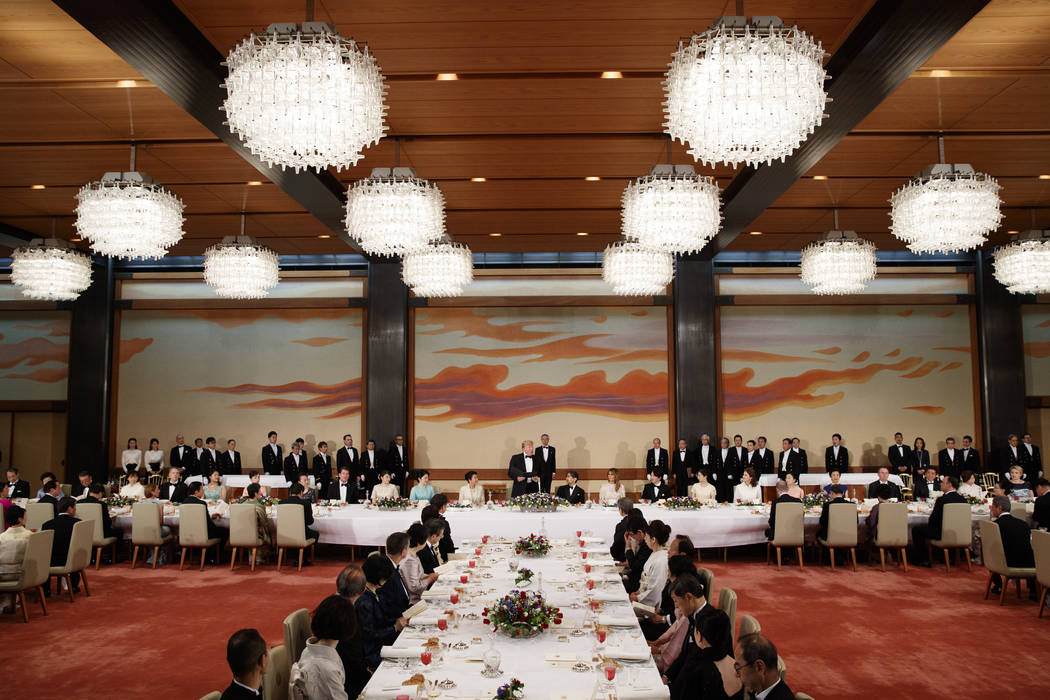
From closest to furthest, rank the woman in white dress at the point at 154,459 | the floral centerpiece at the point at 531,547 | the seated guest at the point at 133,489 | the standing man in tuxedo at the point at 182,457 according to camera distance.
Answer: the floral centerpiece at the point at 531,547, the seated guest at the point at 133,489, the standing man in tuxedo at the point at 182,457, the woman in white dress at the point at 154,459

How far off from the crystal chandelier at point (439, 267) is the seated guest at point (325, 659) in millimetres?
5925

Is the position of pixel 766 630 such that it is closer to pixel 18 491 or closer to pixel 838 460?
pixel 838 460

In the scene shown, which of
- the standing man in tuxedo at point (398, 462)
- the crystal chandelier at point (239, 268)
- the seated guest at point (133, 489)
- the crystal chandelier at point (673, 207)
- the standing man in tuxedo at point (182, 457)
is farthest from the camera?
the standing man in tuxedo at point (182, 457)

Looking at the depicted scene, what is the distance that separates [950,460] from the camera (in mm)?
13102

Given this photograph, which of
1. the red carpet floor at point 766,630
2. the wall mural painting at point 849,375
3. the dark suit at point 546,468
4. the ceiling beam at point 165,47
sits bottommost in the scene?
the red carpet floor at point 766,630

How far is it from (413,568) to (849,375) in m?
11.1

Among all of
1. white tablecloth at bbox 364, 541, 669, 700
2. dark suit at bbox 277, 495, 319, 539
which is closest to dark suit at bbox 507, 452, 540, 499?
dark suit at bbox 277, 495, 319, 539

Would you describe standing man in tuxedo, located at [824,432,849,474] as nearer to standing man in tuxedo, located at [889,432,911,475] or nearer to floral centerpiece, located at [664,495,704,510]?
standing man in tuxedo, located at [889,432,911,475]

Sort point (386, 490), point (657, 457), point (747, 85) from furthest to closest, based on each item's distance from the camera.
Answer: point (657, 457) < point (386, 490) < point (747, 85)

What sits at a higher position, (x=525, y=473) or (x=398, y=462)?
(x=398, y=462)

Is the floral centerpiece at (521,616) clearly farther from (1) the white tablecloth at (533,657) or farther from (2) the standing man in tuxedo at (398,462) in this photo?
(2) the standing man in tuxedo at (398,462)

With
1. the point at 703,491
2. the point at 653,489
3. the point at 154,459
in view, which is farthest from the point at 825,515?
the point at 154,459

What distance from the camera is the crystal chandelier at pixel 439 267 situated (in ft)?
29.7

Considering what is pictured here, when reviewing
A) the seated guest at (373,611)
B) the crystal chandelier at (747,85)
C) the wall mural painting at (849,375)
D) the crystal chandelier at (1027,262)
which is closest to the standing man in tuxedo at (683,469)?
the wall mural painting at (849,375)
